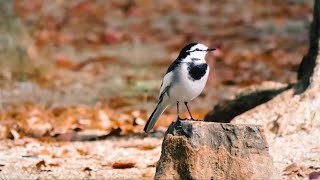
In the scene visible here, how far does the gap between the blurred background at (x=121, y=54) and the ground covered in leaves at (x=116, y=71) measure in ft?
0.05

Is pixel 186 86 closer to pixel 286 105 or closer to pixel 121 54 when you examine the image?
pixel 286 105

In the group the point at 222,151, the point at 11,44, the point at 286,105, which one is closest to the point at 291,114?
the point at 286,105

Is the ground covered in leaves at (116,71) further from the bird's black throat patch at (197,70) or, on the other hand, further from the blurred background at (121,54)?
the bird's black throat patch at (197,70)

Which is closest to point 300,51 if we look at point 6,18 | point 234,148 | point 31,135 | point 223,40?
point 223,40

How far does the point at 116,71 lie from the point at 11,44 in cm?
162

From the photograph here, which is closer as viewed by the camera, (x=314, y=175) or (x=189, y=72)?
(x=189, y=72)

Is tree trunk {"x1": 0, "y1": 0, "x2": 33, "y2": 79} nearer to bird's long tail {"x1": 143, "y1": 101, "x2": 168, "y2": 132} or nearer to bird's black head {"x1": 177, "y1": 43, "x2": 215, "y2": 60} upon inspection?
bird's long tail {"x1": 143, "y1": 101, "x2": 168, "y2": 132}

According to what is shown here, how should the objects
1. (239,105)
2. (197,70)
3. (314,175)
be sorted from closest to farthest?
(197,70)
(314,175)
(239,105)

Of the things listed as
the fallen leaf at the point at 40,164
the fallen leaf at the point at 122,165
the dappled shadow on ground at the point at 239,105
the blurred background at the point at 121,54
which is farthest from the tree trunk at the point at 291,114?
the fallen leaf at the point at 40,164

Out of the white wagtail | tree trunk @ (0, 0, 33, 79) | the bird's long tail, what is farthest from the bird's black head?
tree trunk @ (0, 0, 33, 79)

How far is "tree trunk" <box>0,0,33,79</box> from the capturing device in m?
11.4

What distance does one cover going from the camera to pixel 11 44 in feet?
37.5

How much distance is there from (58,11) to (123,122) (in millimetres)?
9113

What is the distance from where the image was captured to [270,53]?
13.5 meters
